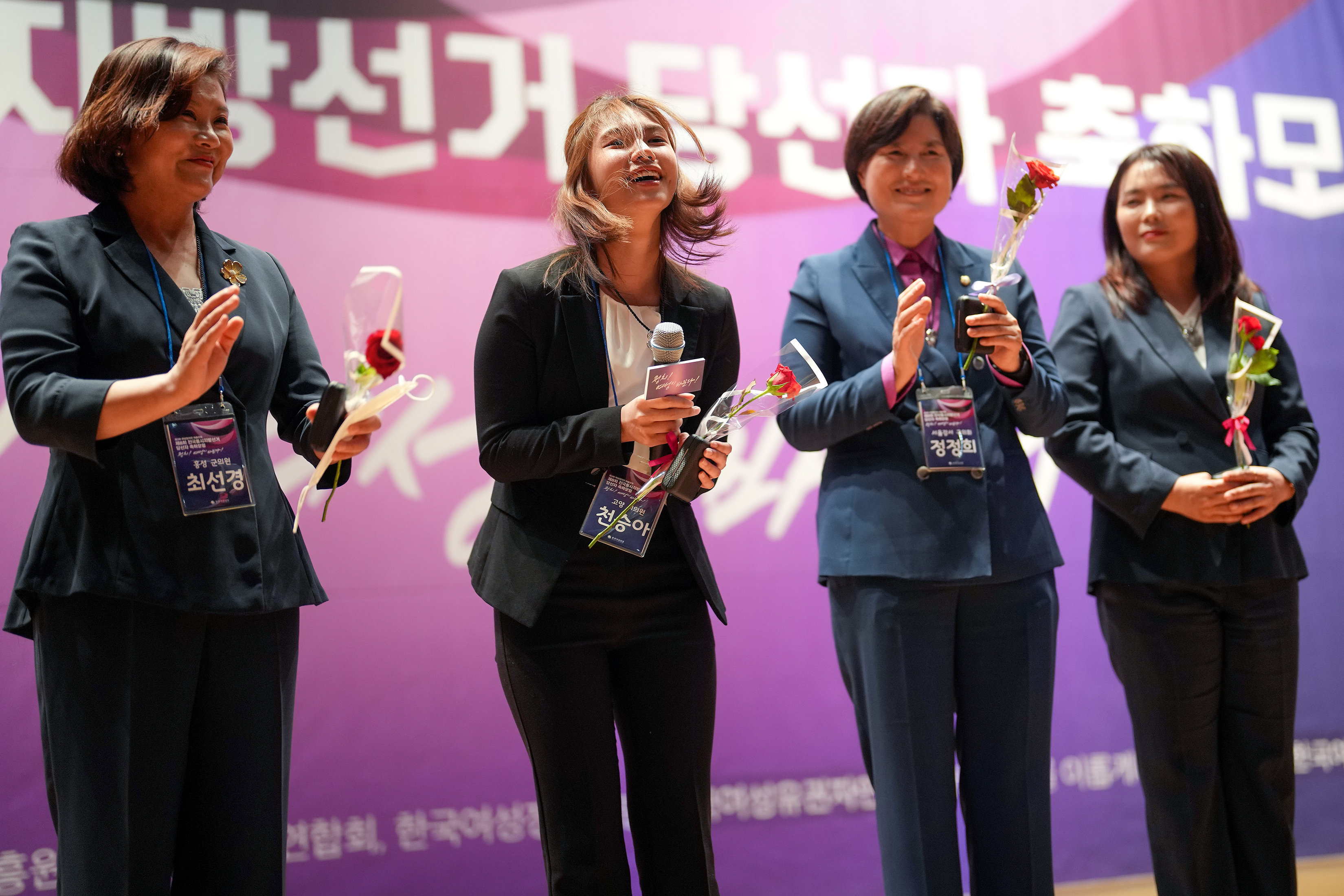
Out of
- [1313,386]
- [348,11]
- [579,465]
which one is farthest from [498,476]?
[1313,386]

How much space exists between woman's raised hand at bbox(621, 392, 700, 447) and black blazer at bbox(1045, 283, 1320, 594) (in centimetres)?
116

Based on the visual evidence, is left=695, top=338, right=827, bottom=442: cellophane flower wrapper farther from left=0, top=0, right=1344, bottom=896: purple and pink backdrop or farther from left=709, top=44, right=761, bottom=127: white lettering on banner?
left=709, top=44, right=761, bottom=127: white lettering on banner

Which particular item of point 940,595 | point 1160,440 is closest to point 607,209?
point 940,595

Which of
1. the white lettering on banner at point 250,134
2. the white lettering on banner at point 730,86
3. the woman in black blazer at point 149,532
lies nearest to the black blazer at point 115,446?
the woman in black blazer at point 149,532

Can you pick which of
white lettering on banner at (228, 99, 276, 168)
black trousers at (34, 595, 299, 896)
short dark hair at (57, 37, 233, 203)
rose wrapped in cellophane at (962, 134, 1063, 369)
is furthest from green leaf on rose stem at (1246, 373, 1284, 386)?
white lettering on banner at (228, 99, 276, 168)

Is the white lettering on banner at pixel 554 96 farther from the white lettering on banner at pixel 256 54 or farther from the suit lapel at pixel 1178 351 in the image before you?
the suit lapel at pixel 1178 351

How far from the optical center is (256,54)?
3.17 metres

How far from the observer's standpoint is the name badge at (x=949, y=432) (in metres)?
2.17

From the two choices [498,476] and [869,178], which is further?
[869,178]

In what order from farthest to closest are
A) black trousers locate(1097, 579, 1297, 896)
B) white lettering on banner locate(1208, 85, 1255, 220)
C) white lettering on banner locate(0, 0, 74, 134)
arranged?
white lettering on banner locate(1208, 85, 1255, 220), white lettering on banner locate(0, 0, 74, 134), black trousers locate(1097, 579, 1297, 896)

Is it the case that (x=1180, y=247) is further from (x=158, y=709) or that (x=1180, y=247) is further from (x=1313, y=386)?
(x=158, y=709)

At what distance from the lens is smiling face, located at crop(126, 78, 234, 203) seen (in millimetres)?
1761

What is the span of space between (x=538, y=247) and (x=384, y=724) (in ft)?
4.88

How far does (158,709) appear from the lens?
5.27 ft
